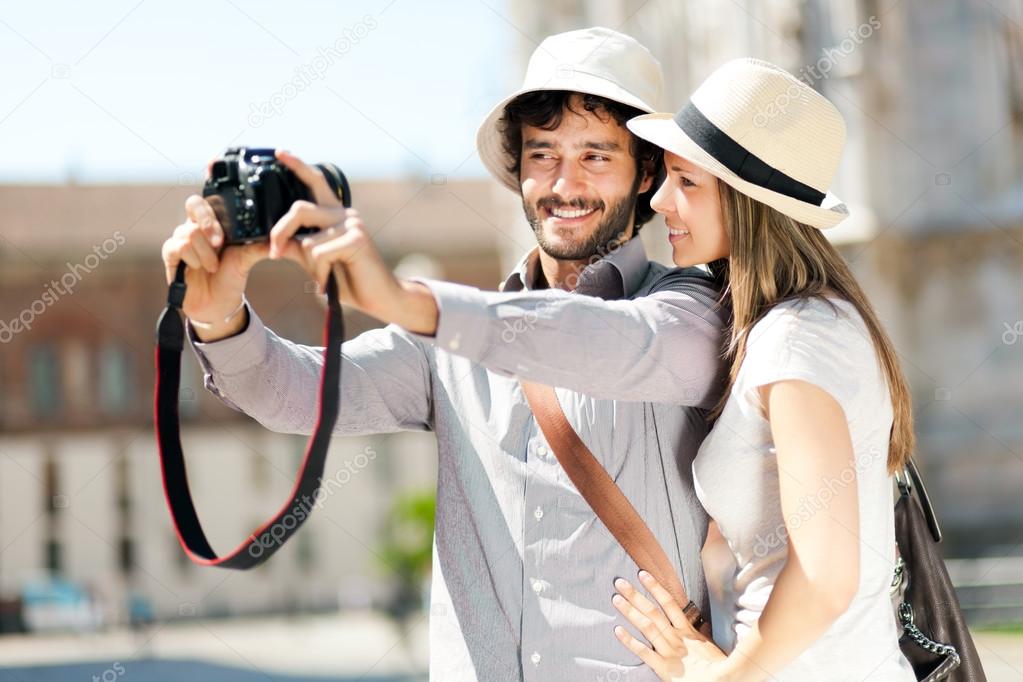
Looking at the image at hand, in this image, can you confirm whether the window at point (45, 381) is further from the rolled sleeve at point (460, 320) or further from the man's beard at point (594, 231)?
the rolled sleeve at point (460, 320)

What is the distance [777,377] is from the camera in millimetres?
1870

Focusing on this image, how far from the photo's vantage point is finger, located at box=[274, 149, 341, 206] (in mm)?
1696

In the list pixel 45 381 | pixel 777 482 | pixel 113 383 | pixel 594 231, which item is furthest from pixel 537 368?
pixel 113 383

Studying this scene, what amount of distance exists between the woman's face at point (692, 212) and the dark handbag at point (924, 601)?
50 cm

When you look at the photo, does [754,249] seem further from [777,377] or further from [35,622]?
[35,622]

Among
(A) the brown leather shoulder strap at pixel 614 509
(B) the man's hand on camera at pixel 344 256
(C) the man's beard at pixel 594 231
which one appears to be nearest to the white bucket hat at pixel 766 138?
(C) the man's beard at pixel 594 231

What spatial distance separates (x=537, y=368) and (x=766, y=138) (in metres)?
0.57

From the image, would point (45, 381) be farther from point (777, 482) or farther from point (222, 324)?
point (777, 482)

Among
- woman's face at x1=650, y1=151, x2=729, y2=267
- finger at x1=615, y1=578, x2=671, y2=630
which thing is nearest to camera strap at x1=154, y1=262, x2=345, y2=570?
finger at x1=615, y1=578, x2=671, y2=630

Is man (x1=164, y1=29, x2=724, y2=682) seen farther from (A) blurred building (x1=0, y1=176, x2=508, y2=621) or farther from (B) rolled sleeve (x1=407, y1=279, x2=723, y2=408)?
(A) blurred building (x1=0, y1=176, x2=508, y2=621)

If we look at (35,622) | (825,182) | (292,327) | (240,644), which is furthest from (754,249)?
(292,327)

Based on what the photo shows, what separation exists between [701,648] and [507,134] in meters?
1.19

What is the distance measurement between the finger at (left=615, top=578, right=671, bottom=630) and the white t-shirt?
0.09 metres

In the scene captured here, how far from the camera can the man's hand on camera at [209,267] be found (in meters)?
1.84
